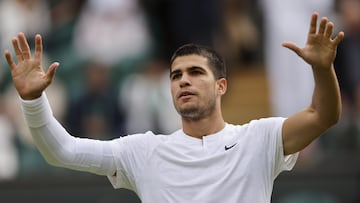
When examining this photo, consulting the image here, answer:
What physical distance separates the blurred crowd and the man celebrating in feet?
14.8

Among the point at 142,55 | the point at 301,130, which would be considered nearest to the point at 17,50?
the point at 301,130

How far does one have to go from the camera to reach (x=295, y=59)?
1266 centimetres

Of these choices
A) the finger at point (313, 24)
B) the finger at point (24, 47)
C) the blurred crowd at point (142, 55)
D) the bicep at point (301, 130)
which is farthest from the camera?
the blurred crowd at point (142, 55)

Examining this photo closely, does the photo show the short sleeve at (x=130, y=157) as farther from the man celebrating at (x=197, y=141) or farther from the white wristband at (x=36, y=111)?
the white wristband at (x=36, y=111)

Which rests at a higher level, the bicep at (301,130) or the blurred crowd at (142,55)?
the blurred crowd at (142,55)

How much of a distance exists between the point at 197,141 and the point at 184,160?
0.62ft

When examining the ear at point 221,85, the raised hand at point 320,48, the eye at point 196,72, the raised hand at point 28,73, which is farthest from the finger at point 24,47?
→ the raised hand at point 320,48

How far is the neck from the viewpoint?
285 inches

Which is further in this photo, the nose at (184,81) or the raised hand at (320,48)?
the nose at (184,81)

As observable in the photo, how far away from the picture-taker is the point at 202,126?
7.23 metres

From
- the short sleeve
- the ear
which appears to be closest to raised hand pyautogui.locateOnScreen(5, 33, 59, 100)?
the short sleeve

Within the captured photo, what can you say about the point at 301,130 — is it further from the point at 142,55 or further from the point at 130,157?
the point at 142,55

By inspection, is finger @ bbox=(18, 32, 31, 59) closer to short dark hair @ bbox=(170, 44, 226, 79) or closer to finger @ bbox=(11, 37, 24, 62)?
finger @ bbox=(11, 37, 24, 62)

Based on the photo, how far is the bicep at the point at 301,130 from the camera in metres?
6.78
